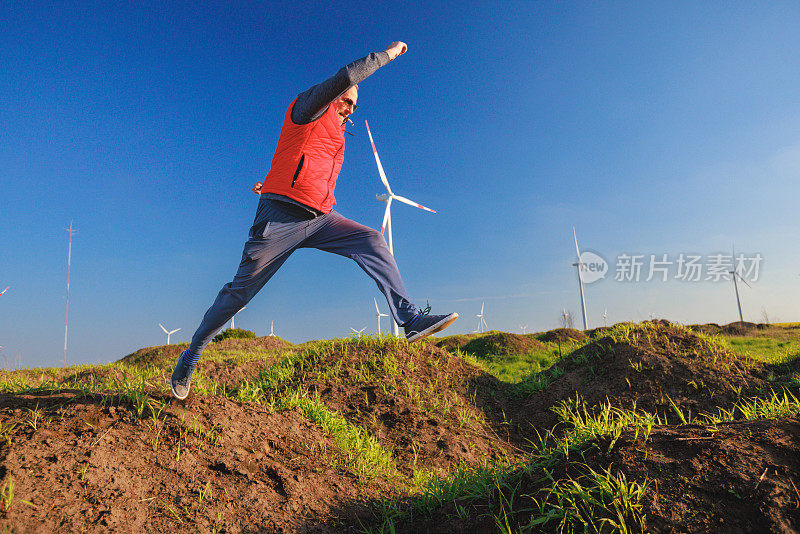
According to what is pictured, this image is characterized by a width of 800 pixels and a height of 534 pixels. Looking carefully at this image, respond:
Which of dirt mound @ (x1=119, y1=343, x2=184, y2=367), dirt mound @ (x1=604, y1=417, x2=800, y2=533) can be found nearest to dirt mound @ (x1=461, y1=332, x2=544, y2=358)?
dirt mound @ (x1=119, y1=343, x2=184, y2=367)

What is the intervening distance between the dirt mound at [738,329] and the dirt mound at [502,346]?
9.54 metres

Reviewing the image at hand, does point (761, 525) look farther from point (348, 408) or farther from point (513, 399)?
point (513, 399)

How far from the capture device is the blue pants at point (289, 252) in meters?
4.46

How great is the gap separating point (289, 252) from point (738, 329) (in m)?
22.6

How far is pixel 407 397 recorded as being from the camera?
769 centimetres

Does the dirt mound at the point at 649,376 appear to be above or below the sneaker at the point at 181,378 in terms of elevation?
below

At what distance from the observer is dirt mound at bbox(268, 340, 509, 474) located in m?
6.21

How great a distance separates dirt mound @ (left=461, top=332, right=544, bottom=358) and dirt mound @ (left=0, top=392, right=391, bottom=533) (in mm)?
11677

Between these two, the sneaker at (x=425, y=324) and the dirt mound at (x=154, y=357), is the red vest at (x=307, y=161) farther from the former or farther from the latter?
the dirt mound at (x=154, y=357)

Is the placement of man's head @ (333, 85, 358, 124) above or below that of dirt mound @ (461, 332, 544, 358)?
above

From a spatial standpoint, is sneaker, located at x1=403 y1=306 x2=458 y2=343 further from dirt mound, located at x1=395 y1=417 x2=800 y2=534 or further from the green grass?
the green grass

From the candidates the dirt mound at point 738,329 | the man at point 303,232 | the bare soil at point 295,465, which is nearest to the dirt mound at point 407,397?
the bare soil at point 295,465

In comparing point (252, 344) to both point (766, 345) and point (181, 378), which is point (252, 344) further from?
point (766, 345)

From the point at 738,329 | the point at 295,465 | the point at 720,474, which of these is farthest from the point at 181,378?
the point at 738,329
